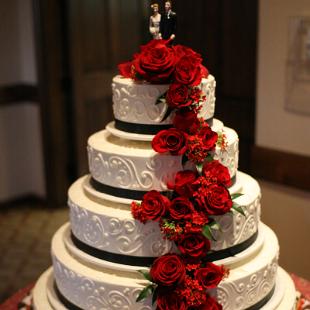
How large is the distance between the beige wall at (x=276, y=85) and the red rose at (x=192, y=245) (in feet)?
5.96

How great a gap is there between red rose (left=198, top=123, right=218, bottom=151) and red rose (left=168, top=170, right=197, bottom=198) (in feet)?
0.39

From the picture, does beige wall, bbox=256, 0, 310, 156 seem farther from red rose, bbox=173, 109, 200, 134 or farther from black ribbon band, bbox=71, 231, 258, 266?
red rose, bbox=173, 109, 200, 134

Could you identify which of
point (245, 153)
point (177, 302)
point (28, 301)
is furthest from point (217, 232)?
point (245, 153)

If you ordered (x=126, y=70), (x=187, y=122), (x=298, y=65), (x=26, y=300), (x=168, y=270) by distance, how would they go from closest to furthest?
(x=168, y=270), (x=187, y=122), (x=126, y=70), (x=26, y=300), (x=298, y=65)

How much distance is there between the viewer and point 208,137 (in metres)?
2.07

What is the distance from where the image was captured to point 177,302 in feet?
6.59

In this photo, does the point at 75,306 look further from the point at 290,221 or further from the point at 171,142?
the point at 290,221

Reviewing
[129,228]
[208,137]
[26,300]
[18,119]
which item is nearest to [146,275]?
[129,228]

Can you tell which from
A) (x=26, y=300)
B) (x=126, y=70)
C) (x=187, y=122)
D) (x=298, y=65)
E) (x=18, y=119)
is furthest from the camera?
(x=18, y=119)

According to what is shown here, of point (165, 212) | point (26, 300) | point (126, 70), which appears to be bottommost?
point (26, 300)

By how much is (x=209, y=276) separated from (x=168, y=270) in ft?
0.52

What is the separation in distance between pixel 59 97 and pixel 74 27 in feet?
2.26

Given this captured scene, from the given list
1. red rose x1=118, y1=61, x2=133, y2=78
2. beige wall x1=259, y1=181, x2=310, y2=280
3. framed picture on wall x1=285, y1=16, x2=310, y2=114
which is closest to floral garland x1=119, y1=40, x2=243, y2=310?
red rose x1=118, y1=61, x2=133, y2=78

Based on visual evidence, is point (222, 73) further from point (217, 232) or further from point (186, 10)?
point (217, 232)
